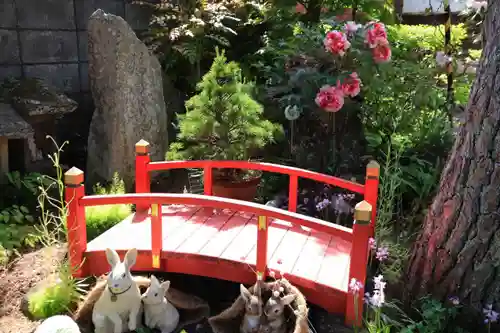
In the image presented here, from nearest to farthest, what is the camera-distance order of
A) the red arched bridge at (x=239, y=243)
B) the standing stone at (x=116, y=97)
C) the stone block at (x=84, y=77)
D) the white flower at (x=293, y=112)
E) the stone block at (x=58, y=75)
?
1. the red arched bridge at (x=239, y=243)
2. the white flower at (x=293, y=112)
3. the standing stone at (x=116, y=97)
4. the stone block at (x=58, y=75)
5. the stone block at (x=84, y=77)

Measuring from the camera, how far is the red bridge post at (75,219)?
353 cm

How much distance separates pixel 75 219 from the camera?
3.57 meters

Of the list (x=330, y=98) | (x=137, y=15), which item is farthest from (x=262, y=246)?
(x=137, y=15)

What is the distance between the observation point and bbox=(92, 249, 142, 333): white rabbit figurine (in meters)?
3.28

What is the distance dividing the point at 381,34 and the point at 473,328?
2.55 m

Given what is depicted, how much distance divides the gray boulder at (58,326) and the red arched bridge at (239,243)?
501mm

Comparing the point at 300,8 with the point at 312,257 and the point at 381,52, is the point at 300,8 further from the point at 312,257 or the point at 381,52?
the point at 312,257

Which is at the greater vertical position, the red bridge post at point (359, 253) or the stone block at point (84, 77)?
the stone block at point (84, 77)

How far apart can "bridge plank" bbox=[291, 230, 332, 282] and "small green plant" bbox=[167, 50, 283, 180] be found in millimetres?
1070

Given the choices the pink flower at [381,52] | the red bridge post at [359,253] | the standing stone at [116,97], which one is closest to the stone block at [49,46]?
the standing stone at [116,97]

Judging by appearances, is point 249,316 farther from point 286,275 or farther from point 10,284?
point 10,284

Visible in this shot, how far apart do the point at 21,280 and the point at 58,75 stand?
3129 millimetres

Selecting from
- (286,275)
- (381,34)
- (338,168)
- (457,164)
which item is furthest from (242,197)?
(457,164)

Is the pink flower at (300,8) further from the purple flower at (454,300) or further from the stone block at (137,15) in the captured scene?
the purple flower at (454,300)
